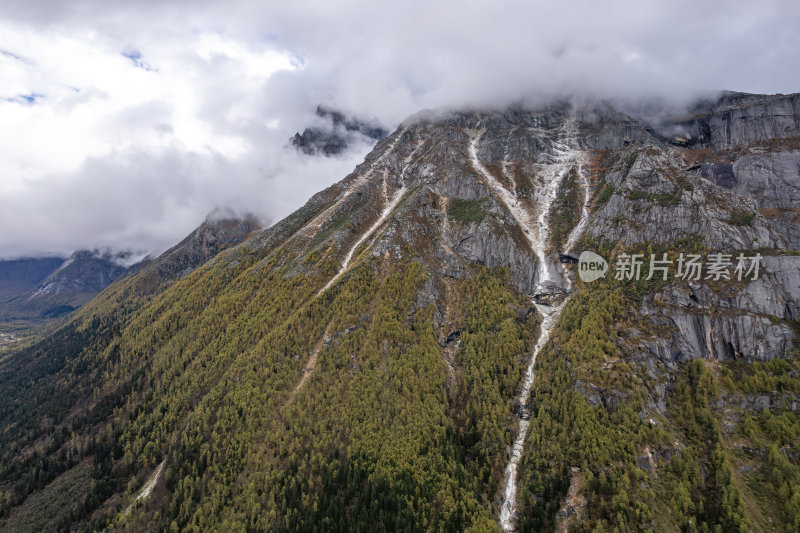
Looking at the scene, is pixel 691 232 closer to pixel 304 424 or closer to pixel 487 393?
pixel 487 393

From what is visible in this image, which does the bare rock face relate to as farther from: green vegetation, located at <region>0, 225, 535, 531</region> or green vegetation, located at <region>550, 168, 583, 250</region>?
green vegetation, located at <region>0, 225, 535, 531</region>

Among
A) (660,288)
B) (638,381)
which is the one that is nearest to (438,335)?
(638,381)

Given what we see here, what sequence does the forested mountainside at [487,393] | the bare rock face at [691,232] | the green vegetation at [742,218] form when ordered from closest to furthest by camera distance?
the forested mountainside at [487,393] < the bare rock face at [691,232] < the green vegetation at [742,218]

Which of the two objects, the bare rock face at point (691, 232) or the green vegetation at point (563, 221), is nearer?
the bare rock face at point (691, 232)

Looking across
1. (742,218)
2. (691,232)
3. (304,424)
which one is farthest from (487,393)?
(742,218)

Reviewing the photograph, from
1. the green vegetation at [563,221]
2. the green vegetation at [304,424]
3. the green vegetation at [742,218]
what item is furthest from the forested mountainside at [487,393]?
the green vegetation at [563,221]

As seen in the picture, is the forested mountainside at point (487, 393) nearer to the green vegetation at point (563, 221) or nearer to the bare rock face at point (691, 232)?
the bare rock face at point (691, 232)

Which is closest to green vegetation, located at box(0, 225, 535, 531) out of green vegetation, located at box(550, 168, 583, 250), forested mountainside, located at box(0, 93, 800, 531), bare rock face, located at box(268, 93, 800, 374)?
forested mountainside, located at box(0, 93, 800, 531)

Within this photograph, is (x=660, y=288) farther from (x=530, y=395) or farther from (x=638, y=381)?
(x=530, y=395)
